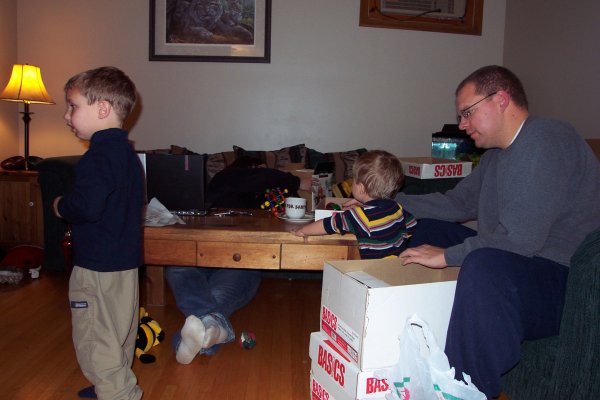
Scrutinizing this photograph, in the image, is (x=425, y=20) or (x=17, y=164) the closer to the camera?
(x=17, y=164)

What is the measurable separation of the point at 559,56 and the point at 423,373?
2891 mm

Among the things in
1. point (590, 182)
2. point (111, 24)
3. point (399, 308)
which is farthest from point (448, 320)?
point (111, 24)

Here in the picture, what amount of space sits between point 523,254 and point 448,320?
0.92 ft

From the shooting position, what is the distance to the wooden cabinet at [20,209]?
11.5 ft

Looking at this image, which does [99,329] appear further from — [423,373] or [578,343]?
[578,343]

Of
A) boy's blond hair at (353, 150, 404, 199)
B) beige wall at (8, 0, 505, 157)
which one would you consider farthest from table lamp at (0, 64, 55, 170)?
boy's blond hair at (353, 150, 404, 199)

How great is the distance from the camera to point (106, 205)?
1.45 metres

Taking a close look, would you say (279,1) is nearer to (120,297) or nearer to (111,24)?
→ (111,24)

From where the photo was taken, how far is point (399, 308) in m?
1.37

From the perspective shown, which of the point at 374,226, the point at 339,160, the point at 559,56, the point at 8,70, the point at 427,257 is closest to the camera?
the point at 427,257

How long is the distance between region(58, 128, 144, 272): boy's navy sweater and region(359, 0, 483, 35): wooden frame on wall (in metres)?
3.04

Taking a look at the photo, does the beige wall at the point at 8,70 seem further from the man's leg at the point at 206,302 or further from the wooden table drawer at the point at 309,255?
the wooden table drawer at the point at 309,255

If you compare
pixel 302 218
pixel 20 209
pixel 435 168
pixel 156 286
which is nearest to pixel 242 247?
pixel 302 218

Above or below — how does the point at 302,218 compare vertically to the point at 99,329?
above
